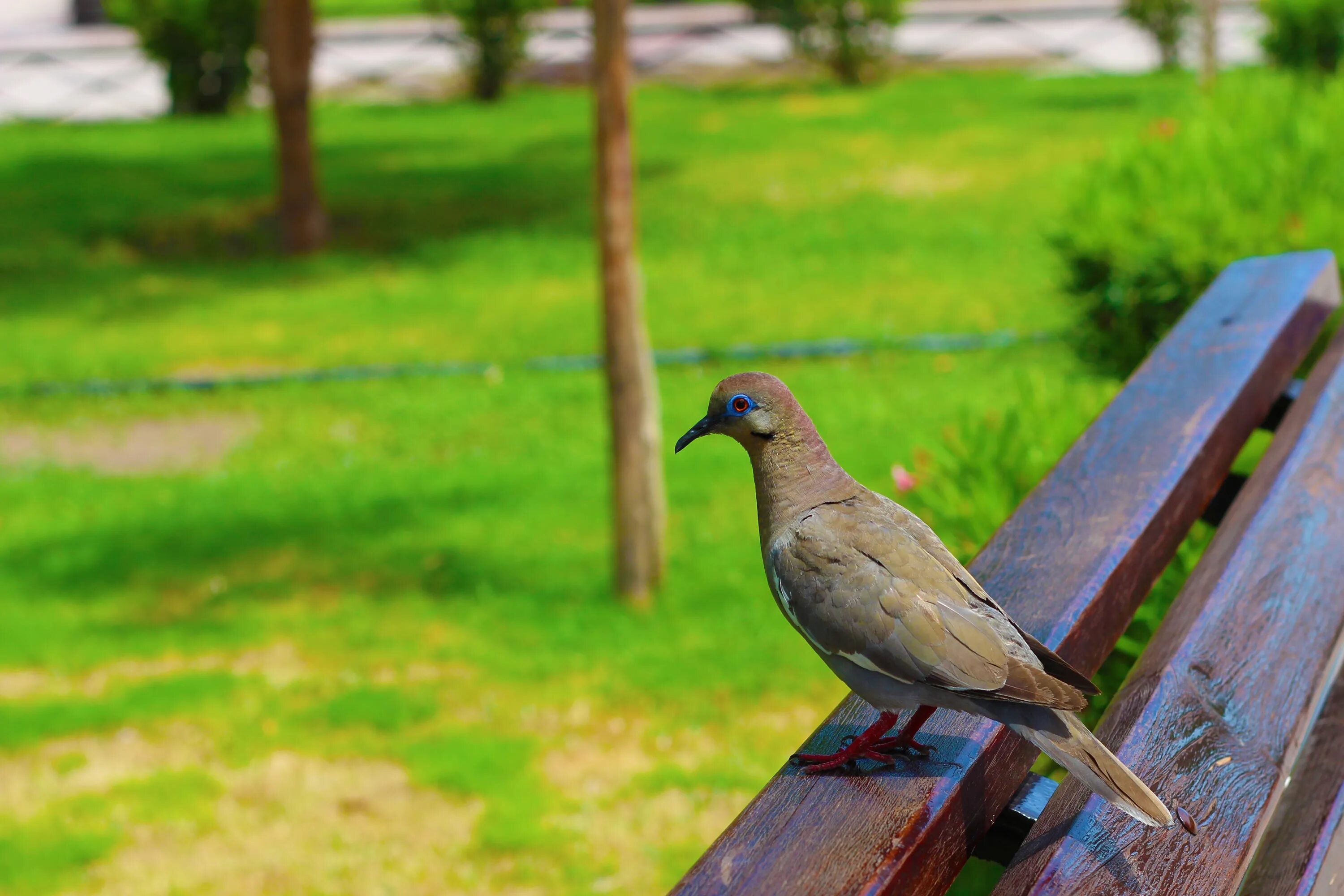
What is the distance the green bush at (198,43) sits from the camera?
20250mm

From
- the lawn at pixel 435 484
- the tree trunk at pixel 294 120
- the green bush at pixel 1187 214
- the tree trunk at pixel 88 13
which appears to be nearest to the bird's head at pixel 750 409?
the lawn at pixel 435 484

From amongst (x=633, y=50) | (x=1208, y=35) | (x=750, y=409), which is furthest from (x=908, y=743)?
(x=633, y=50)

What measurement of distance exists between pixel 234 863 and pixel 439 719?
46.2 inches

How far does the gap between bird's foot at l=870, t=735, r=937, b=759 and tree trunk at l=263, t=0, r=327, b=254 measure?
485 inches

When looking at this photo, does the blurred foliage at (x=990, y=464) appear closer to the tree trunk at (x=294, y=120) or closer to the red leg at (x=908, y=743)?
the red leg at (x=908, y=743)

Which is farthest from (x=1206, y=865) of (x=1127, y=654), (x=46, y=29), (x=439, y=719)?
(x=46, y=29)

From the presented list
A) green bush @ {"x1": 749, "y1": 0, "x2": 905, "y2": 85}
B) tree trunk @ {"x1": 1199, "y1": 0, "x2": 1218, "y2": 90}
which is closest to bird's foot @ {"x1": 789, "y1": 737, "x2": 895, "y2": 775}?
tree trunk @ {"x1": 1199, "y1": 0, "x2": 1218, "y2": 90}

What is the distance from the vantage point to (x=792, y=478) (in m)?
1.98

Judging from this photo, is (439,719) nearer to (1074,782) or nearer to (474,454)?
(474,454)

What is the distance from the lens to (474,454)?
9.27 metres

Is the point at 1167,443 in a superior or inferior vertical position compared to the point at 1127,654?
superior

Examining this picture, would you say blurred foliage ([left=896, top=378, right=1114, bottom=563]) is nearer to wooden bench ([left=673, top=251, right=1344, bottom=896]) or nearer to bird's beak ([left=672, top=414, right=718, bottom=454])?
wooden bench ([left=673, top=251, right=1344, bottom=896])

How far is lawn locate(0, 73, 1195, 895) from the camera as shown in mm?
5539

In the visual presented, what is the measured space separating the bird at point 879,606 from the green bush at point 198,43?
66.6 feet
